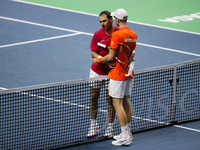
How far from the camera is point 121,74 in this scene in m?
6.89

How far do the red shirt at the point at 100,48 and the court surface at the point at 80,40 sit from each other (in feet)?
4.18

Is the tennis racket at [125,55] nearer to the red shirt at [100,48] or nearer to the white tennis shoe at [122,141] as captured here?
the red shirt at [100,48]

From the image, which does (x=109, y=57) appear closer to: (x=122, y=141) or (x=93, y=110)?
(x=93, y=110)

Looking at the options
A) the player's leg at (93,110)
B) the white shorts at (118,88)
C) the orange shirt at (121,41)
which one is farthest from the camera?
the player's leg at (93,110)

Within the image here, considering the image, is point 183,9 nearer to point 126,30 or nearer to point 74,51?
point 74,51

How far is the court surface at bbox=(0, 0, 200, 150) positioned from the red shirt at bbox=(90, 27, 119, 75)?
1.27 metres

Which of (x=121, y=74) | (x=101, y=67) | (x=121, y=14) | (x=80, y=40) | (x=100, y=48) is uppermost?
(x=80, y=40)

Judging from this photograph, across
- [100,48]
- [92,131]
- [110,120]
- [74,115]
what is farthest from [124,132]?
[100,48]

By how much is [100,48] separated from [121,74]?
70cm

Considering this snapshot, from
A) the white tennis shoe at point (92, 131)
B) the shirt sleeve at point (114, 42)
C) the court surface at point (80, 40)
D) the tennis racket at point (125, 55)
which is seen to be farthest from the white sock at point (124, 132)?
the shirt sleeve at point (114, 42)

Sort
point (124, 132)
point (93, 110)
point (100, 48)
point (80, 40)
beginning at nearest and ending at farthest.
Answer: point (124, 132) < point (100, 48) < point (93, 110) < point (80, 40)

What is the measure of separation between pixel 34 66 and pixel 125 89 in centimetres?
500

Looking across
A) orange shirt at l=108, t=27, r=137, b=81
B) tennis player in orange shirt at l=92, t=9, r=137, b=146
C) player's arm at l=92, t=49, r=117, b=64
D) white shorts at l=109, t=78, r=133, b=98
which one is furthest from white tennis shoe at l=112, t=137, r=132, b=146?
player's arm at l=92, t=49, r=117, b=64

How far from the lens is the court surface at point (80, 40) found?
801 cm
